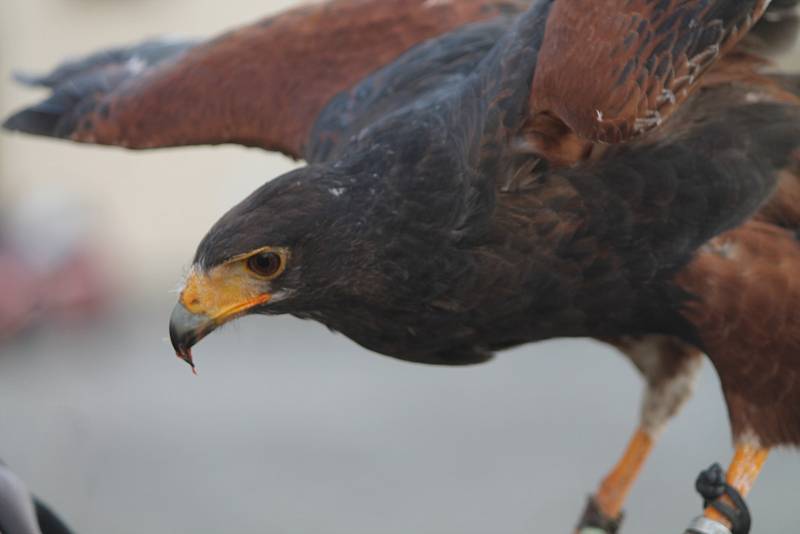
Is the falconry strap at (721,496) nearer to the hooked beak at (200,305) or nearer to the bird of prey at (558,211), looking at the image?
the bird of prey at (558,211)

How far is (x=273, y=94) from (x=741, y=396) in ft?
4.41

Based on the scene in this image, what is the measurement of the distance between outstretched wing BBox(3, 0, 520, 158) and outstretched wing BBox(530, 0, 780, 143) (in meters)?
0.82

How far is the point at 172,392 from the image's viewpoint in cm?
848

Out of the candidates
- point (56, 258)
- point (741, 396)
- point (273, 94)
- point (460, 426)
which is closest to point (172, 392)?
point (56, 258)

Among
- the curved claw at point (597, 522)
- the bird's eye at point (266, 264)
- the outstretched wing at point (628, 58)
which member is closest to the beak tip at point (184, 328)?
the bird's eye at point (266, 264)

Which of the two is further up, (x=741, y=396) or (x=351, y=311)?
(x=351, y=311)

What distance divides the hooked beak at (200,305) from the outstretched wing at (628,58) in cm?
69

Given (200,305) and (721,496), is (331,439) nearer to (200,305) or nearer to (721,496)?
(721,496)

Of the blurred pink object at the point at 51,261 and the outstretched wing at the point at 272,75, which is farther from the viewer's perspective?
the blurred pink object at the point at 51,261

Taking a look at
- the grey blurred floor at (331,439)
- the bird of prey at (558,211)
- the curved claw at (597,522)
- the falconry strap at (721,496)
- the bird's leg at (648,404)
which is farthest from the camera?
the grey blurred floor at (331,439)

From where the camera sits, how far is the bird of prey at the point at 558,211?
2365mm

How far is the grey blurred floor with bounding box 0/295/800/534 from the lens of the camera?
639 centimetres

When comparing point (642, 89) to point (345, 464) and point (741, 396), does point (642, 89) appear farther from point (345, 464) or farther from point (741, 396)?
point (345, 464)

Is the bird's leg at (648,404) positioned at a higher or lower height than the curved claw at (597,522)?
higher
